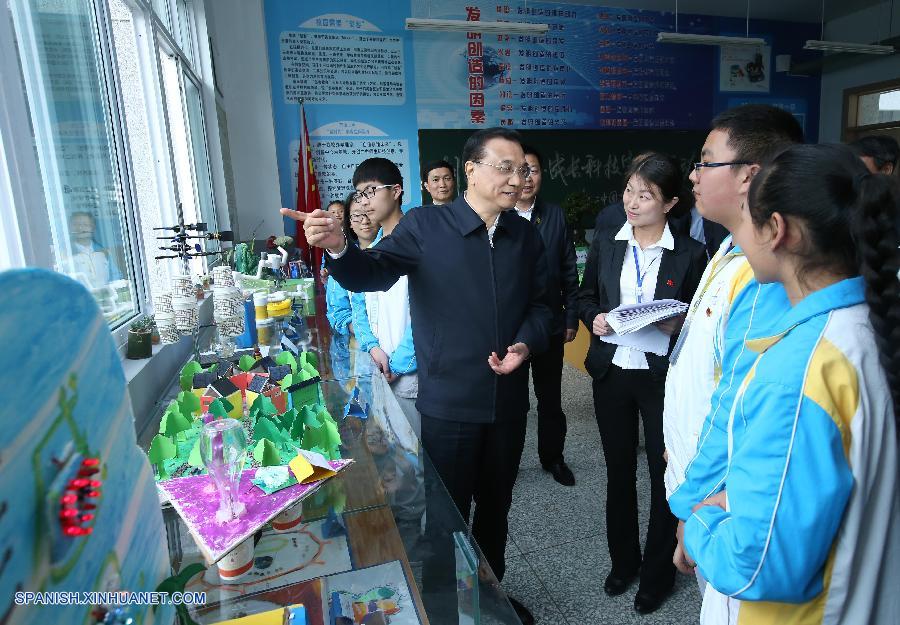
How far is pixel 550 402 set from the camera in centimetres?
269

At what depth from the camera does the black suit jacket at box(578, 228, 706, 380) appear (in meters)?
1.73

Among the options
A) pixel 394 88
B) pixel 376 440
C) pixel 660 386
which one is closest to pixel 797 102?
pixel 394 88

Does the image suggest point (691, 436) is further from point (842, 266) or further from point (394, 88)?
point (394, 88)

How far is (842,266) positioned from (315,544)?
38.4 inches

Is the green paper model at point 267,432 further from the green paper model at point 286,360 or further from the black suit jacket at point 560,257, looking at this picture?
the black suit jacket at point 560,257

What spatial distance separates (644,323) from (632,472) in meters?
0.59

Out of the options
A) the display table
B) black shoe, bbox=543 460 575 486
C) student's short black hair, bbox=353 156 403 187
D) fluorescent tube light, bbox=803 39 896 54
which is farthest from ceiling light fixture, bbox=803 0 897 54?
the display table

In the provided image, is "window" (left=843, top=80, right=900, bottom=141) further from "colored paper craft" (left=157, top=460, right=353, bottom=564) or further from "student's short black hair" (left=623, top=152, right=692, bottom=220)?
"colored paper craft" (left=157, top=460, right=353, bottom=564)

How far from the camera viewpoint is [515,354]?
1466mm

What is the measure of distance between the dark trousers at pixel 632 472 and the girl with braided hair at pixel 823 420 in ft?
3.08

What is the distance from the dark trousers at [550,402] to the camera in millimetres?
2652

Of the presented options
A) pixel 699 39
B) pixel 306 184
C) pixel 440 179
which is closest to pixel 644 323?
pixel 440 179

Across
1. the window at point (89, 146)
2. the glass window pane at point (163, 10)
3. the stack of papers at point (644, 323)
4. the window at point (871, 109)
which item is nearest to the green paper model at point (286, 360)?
the window at point (89, 146)

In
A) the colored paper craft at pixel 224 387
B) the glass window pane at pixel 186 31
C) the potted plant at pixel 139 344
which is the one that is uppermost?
the glass window pane at pixel 186 31
